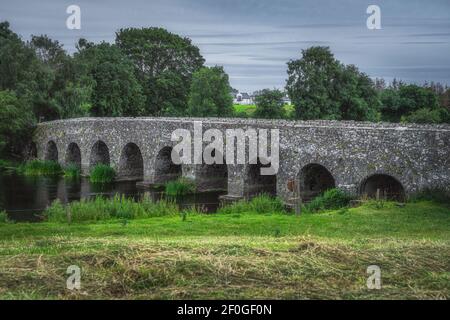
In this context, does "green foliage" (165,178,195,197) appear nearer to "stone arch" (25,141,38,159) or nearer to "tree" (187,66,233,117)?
"tree" (187,66,233,117)

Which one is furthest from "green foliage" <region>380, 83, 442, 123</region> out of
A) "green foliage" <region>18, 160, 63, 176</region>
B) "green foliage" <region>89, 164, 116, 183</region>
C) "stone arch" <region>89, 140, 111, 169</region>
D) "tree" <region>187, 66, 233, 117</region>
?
"green foliage" <region>18, 160, 63, 176</region>

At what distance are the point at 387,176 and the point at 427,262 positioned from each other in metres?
19.8

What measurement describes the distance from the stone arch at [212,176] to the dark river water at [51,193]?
1.01 metres

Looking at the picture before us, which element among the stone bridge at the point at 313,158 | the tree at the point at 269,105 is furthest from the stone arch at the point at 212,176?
the tree at the point at 269,105

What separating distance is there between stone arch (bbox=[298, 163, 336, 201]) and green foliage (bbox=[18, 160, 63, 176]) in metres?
23.2

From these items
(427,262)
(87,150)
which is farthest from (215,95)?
(427,262)

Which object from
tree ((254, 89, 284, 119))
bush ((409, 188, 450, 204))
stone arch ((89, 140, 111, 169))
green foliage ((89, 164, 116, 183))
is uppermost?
tree ((254, 89, 284, 119))

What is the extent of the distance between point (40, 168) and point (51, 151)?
17.9ft

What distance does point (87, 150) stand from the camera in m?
48.4

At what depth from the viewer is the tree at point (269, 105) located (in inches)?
2247

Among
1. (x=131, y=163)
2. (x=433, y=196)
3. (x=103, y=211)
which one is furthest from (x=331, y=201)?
(x=131, y=163)

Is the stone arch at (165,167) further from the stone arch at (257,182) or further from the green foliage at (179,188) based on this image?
the stone arch at (257,182)

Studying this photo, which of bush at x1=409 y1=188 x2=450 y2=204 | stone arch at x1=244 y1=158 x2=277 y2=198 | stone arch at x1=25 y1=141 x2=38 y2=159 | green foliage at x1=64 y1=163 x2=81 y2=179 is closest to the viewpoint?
bush at x1=409 y1=188 x2=450 y2=204

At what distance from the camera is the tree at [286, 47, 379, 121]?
5247 centimetres
